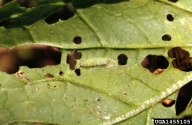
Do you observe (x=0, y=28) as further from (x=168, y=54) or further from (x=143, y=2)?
(x=168, y=54)

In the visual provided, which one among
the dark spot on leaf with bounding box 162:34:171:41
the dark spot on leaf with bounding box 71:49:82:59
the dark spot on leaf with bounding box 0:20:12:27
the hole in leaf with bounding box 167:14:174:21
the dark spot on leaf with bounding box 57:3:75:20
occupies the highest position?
the dark spot on leaf with bounding box 57:3:75:20

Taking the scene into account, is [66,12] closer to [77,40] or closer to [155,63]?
[77,40]

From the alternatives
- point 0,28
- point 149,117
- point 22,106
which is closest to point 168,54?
point 149,117

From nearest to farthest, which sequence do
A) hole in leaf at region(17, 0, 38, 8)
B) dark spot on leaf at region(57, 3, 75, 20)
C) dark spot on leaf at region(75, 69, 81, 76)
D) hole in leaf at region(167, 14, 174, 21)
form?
dark spot on leaf at region(75, 69, 81, 76), hole in leaf at region(167, 14, 174, 21), dark spot on leaf at region(57, 3, 75, 20), hole in leaf at region(17, 0, 38, 8)

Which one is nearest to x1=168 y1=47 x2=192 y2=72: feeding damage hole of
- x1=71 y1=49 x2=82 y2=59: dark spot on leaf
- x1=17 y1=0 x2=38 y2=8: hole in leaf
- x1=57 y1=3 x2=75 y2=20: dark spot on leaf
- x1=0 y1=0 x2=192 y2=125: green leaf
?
x1=0 y1=0 x2=192 y2=125: green leaf

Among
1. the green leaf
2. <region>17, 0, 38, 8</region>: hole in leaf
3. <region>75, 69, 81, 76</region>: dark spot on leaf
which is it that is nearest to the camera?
the green leaf

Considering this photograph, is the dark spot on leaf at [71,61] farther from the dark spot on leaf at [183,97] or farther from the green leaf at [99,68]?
the dark spot on leaf at [183,97]

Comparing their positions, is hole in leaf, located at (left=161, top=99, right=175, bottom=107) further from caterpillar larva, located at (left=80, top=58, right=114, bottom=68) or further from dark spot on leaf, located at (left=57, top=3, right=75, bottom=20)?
dark spot on leaf, located at (left=57, top=3, right=75, bottom=20)
